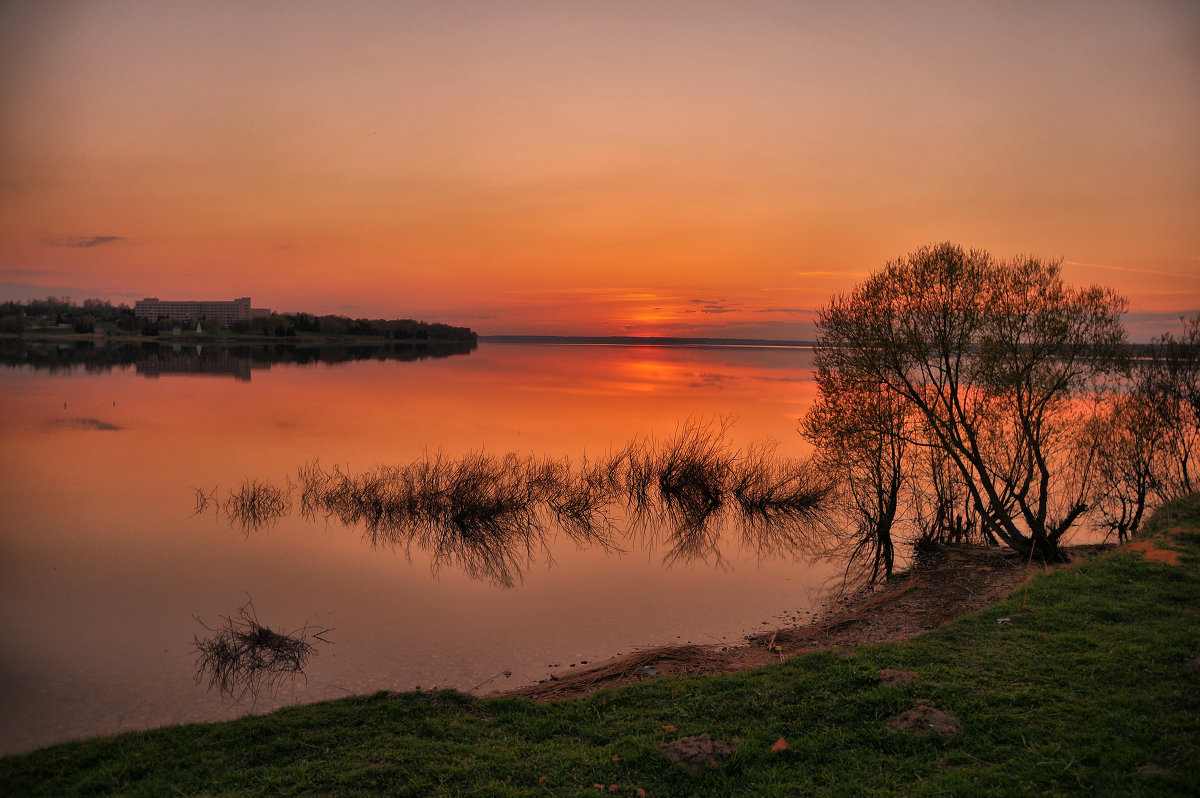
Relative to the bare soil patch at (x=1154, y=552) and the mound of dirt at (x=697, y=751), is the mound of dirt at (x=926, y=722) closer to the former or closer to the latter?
the mound of dirt at (x=697, y=751)

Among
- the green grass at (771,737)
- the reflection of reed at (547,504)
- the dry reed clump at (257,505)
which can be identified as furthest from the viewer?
the dry reed clump at (257,505)

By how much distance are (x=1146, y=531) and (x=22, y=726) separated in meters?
23.6

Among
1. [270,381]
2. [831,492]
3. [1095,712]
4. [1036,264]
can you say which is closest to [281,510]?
[831,492]

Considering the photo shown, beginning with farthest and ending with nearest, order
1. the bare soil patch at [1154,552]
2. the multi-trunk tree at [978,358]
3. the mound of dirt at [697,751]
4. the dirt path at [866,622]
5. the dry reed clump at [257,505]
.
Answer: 1. the dry reed clump at [257,505]
2. the multi-trunk tree at [978,358]
3. the bare soil patch at [1154,552]
4. the dirt path at [866,622]
5. the mound of dirt at [697,751]

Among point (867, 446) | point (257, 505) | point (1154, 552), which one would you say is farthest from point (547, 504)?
point (1154, 552)

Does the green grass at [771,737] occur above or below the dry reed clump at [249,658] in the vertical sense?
above

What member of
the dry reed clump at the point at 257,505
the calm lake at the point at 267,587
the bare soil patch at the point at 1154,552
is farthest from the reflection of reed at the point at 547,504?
the bare soil patch at the point at 1154,552

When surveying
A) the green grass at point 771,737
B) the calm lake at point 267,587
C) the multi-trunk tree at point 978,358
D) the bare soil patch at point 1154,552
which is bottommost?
the calm lake at point 267,587

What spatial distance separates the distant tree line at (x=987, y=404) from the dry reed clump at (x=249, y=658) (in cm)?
1493

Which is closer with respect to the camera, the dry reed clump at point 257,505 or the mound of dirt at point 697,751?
the mound of dirt at point 697,751

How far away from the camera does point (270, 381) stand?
7275cm

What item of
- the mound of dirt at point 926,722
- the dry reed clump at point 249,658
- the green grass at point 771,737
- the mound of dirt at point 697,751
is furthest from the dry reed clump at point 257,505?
the mound of dirt at point 926,722

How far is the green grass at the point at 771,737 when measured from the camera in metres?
6.77

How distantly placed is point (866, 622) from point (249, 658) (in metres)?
11.9
